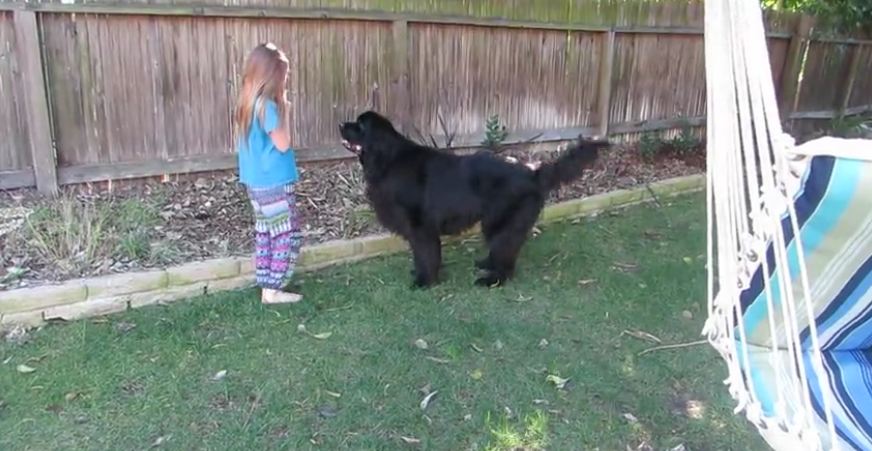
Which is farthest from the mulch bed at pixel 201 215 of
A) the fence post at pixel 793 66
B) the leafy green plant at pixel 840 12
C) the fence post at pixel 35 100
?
the leafy green plant at pixel 840 12

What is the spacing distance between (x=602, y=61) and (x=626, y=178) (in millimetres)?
1390

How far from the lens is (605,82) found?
21.7 feet

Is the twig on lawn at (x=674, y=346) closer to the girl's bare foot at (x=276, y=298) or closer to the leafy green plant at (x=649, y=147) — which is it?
the girl's bare foot at (x=276, y=298)

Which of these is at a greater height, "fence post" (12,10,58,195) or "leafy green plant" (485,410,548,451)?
"fence post" (12,10,58,195)

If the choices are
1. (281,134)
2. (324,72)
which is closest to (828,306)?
(281,134)

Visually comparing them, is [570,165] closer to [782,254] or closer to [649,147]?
[782,254]

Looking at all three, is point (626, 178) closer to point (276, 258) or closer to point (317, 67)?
point (317, 67)

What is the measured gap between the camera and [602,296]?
3.68 meters

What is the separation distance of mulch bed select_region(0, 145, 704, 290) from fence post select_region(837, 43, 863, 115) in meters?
5.80

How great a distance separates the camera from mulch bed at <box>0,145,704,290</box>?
132 inches

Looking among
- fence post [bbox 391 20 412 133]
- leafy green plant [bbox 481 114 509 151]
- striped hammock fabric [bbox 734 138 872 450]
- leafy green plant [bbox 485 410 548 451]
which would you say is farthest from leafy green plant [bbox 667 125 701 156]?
striped hammock fabric [bbox 734 138 872 450]

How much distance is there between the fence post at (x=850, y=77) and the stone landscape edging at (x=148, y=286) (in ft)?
26.3

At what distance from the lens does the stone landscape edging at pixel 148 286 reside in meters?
3.05

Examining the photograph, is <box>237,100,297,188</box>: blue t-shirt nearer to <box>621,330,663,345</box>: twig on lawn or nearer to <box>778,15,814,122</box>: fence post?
<box>621,330,663,345</box>: twig on lawn
